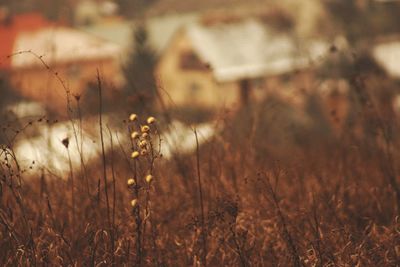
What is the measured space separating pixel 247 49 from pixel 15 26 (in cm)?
1334

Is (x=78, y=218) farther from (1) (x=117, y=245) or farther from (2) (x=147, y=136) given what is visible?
(2) (x=147, y=136)

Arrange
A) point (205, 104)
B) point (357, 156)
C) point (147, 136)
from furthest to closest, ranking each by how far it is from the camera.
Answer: point (205, 104), point (357, 156), point (147, 136)

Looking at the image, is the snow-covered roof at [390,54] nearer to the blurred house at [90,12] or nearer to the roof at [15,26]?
the roof at [15,26]

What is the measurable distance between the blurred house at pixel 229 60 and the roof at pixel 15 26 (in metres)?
7.63

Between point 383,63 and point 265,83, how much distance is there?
6939 mm

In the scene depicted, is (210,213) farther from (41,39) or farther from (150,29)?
(150,29)

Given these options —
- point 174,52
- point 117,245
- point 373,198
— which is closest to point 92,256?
point 117,245

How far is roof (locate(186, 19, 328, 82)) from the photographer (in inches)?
1061

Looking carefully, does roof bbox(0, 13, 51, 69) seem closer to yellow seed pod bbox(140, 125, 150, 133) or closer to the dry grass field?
the dry grass field

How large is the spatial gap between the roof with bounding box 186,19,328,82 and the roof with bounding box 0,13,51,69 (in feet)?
28.3

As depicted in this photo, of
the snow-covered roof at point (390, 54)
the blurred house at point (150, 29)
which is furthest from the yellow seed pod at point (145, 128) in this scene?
the blurred house at point (150, 29)

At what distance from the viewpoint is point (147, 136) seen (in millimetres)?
2289

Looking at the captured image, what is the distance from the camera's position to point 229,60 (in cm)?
2728

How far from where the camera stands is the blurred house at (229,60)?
86.6 ft
